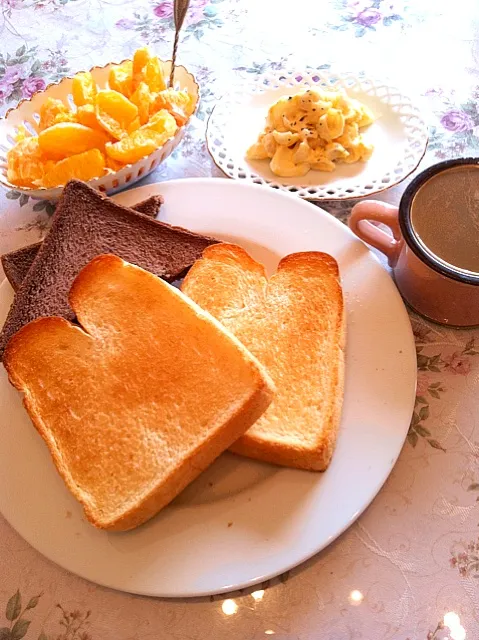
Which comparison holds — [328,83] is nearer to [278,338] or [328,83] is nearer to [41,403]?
[278,338]

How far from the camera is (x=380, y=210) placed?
1.44 metres

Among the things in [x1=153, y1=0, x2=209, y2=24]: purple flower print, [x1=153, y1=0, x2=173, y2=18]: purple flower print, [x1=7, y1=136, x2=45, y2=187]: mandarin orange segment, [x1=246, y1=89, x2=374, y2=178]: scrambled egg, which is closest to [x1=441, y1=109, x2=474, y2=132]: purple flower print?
[x1=246, y1=89, x2=374, y2=178]: scrambled egg

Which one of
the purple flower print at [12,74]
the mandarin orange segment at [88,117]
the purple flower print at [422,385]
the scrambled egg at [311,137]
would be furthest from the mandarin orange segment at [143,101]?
the purple flower print at [422,385]

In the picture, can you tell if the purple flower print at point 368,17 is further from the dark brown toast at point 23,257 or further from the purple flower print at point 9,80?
the purple flower print at point 9,80

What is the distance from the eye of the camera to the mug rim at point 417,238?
1.27 m

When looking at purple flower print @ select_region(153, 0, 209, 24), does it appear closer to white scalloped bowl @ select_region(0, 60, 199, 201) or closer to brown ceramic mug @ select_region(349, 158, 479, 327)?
white scalloped bowl @ select_region(0, 60, 199, 201)

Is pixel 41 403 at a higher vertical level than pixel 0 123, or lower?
lower

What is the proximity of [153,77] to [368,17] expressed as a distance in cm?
106

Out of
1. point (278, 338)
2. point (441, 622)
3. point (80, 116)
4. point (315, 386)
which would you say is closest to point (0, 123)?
point (80, 116)

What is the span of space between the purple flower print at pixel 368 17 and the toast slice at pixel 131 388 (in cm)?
156

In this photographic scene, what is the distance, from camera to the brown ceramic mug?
4.34 feet

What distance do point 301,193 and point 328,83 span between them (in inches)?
19.7

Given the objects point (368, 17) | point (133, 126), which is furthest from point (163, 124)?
point (368, 17)

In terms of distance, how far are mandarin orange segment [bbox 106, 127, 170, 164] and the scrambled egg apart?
1.10 ft
